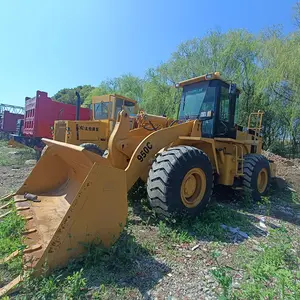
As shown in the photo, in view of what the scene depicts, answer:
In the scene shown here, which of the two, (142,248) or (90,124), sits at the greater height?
(90,124)

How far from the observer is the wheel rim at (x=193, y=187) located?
3.99m

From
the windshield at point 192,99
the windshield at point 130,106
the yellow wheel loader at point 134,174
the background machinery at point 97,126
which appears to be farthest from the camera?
the windshield at point 130,106

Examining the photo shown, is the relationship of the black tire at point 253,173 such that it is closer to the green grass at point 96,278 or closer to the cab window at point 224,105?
the cab window at point 224,105

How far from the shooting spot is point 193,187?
13.8 ft

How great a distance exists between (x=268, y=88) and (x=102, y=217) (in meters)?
14.0

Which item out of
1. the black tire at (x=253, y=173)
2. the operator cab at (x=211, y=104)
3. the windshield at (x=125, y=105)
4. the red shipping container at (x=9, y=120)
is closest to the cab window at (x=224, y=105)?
the operator cab at (x=211, y=104)

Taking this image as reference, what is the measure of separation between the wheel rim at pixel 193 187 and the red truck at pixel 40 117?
9.73 m

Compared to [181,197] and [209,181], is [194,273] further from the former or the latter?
[209,181]

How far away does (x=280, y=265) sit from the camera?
2922 mm

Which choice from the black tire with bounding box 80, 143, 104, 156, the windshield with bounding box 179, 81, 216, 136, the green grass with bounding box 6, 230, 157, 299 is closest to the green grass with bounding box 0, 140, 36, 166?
the black tire with bounding box 80, 143, 104, 156

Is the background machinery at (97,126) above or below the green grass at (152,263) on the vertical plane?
above

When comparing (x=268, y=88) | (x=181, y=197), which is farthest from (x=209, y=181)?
(x=268, y=88)

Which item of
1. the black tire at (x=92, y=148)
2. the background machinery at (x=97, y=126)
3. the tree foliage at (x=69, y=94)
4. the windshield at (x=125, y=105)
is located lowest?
the black tire at (x=92, y=148)

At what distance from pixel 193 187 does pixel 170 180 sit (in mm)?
655
